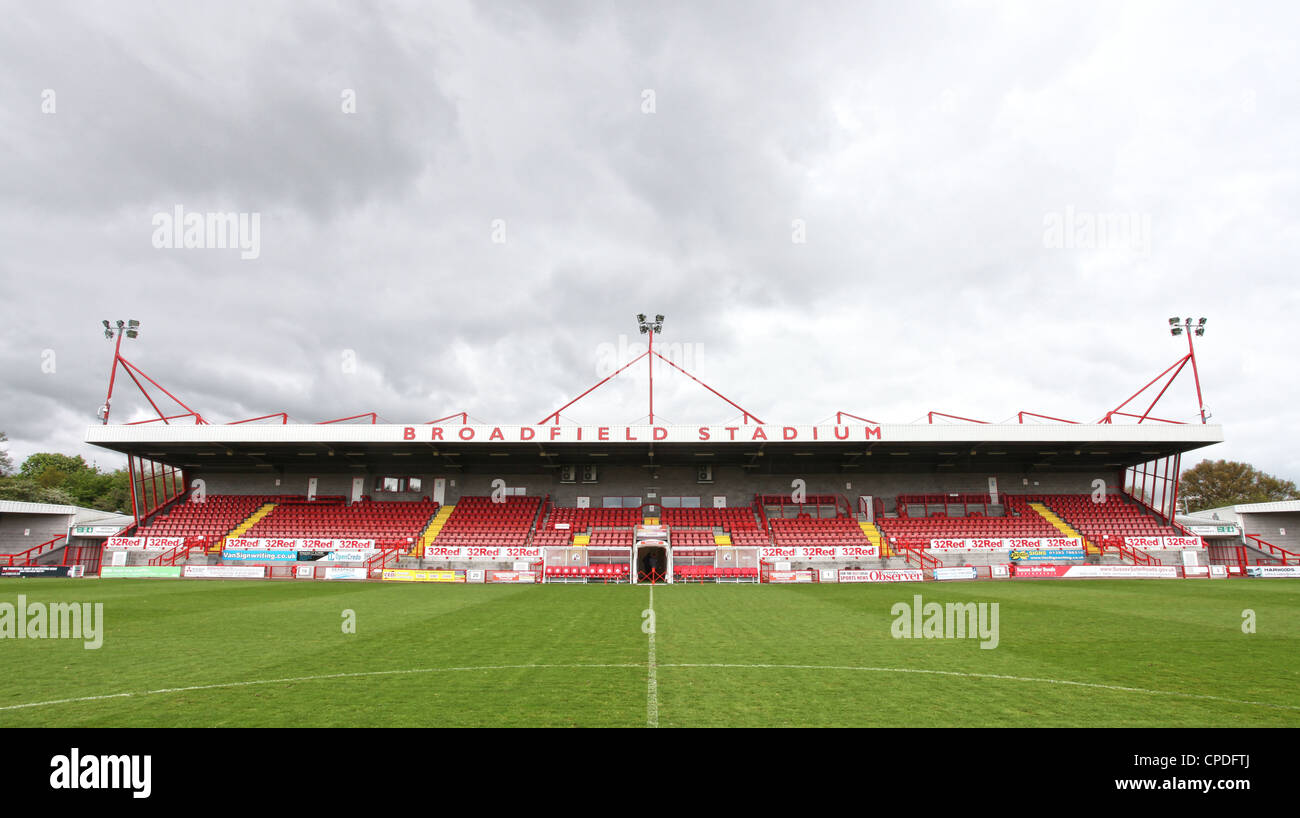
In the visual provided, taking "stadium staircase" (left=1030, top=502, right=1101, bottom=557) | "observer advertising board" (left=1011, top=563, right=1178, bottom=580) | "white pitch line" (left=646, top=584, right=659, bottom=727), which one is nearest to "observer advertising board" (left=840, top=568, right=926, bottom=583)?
"observer advertising board" (left=1011, top=563, right=1178, bottom=580)

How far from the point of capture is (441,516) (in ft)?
128

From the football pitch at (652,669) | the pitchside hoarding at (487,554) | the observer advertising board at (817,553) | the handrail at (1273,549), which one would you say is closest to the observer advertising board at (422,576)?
the pitchside hoarding at (487,554)

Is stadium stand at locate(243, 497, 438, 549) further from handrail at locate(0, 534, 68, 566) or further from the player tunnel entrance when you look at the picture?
the player tunnel entrance

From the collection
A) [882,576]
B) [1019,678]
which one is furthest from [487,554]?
[1019,678]

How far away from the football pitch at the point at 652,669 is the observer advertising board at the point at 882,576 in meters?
12.0

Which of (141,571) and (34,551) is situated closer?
(141,571)

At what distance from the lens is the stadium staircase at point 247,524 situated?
114 feet

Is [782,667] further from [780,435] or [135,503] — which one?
[135,503]

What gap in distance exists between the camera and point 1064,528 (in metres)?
36.5

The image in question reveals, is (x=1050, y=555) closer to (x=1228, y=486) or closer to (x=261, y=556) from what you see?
(x=261, y=556)

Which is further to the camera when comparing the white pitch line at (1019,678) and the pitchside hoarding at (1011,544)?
the pitchside hoarding at (1011,544)

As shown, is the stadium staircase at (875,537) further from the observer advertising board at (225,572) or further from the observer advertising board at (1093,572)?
the observer advertising board at (225,572)

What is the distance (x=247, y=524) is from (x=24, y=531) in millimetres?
13559
